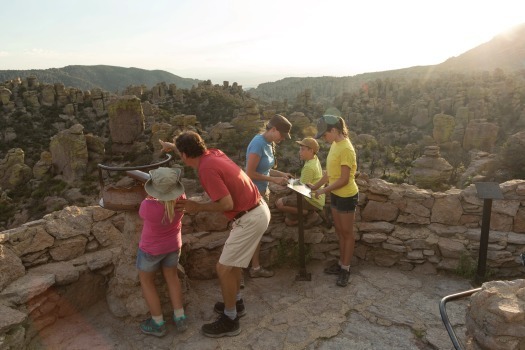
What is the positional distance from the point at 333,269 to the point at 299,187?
1242mm

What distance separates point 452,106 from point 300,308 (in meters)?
53.0

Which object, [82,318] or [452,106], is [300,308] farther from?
[452,106]

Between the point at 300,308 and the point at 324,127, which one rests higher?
the point at 324,127

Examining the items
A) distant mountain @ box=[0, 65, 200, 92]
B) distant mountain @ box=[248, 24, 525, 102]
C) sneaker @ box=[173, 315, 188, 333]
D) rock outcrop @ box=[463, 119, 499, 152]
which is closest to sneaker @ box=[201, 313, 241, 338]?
sneaker @ box=[173, 315, 188, 333]

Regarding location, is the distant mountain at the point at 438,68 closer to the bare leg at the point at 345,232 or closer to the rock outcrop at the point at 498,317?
the bare leg at the point at 345,232

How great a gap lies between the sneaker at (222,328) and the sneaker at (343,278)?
4.39 ft

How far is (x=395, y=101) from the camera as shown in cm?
5619

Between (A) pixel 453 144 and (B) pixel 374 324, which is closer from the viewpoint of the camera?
(B) pixel 374 324

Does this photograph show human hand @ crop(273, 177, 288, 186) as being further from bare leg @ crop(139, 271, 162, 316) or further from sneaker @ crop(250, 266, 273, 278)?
bare leg @ crop(139, 271, 162, 316)

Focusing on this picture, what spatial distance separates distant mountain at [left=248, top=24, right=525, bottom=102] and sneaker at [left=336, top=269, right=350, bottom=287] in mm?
89431

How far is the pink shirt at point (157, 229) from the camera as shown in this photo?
3.06 meters

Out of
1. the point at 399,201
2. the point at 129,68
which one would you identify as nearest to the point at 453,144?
the point at 399,201

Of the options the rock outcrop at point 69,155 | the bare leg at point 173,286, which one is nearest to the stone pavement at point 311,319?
the bare leg at point 173,286

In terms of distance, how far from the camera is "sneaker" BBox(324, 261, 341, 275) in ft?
14.4
